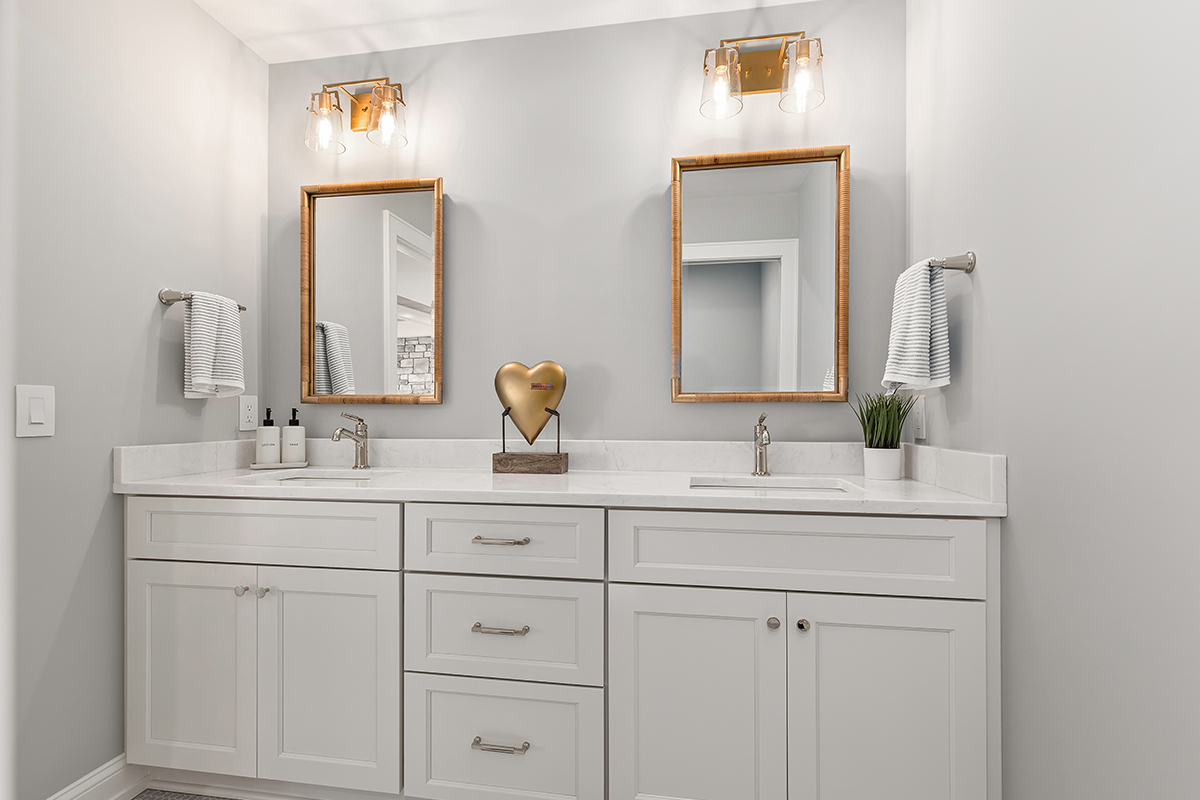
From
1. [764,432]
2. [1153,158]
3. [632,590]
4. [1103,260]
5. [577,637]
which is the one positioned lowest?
[577,637]

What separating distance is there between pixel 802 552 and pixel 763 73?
1.46m

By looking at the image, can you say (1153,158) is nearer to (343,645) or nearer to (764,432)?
(764,432)

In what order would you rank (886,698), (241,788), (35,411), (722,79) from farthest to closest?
(722,79)
(241,788)
(35,411)
(886,698)

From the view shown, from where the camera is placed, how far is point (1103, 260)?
3.30ft

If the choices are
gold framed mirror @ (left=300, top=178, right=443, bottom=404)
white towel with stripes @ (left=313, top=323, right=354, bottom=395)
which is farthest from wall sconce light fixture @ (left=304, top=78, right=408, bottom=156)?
white towel with stripes @ (left=313, top=323, right=354, bottom=395)

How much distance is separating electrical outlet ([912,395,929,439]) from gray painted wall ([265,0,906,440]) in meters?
0.15

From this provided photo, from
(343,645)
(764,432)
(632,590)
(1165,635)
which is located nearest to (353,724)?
(343,645)

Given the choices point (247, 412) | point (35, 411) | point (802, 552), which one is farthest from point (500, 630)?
point (247, 412)

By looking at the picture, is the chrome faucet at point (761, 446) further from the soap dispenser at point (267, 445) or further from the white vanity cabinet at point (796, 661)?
the soap dispenser at point (267, 445)

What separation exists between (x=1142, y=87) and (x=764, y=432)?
1.12 m

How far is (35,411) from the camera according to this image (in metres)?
1.43

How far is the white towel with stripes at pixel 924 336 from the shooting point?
1.51m

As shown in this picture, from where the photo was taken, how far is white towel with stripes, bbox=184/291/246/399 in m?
1.80

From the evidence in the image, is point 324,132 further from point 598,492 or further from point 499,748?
point 499,748
